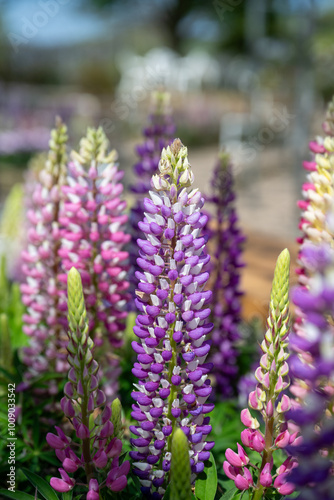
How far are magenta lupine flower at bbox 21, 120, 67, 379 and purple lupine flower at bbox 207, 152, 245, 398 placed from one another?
0.66 meters

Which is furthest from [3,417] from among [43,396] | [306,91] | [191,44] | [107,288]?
[191,44]

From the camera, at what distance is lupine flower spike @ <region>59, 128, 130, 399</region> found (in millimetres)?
1812

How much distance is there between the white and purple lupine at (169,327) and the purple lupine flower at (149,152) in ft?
2.52

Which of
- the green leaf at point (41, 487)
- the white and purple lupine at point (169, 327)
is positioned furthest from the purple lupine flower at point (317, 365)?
the green leaf at point (41, 487)

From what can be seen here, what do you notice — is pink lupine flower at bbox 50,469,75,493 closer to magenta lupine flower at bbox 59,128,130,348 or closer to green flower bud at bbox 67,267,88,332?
green flower bud at bbox 67,267,88,332

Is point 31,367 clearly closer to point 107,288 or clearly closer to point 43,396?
point 43,396

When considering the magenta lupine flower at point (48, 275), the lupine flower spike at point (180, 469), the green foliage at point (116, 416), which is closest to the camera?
the lupine flower spike at point (180, 469)

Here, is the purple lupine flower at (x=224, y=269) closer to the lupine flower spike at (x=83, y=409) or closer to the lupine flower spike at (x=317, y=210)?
the lupine flower spike at (x=317, y=210)

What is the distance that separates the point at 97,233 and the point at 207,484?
819mm

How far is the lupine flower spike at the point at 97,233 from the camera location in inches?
71.3

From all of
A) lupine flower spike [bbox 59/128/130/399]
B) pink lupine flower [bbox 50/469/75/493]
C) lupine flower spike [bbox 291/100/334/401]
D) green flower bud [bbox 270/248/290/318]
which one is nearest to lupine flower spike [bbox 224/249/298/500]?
green flower bud [bbox 270/248/290/318]

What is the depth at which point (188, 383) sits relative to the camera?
4.60 ft

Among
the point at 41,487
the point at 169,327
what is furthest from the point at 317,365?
the point at 41,487

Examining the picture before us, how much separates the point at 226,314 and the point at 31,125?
45.7 ft
